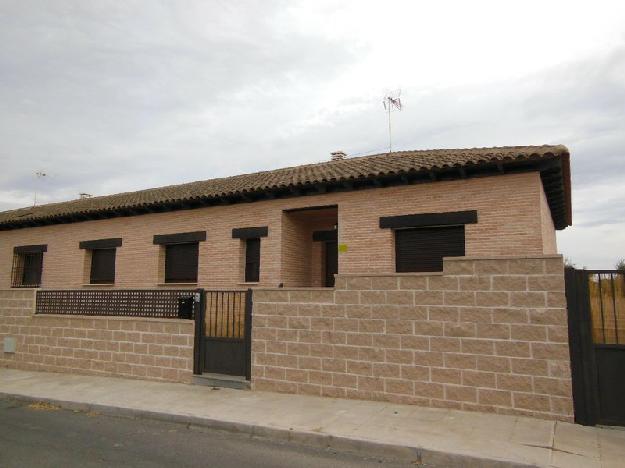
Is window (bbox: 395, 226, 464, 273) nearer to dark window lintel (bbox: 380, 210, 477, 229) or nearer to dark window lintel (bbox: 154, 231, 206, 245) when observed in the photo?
dark window lintel (bbox: 380, 210, 477, 229)

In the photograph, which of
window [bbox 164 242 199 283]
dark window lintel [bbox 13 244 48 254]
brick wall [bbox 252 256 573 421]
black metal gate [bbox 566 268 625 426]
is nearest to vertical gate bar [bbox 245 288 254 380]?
brick wall [bbox 252 256 573 421]

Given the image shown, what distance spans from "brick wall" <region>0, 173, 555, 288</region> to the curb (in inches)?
210

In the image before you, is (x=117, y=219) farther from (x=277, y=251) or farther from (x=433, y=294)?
(x=433, y=294)

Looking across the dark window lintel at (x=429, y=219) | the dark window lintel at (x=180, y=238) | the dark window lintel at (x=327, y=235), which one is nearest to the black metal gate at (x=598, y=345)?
the dark window lintel at (x=429, y=219)

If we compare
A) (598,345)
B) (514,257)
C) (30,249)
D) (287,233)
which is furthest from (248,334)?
(30,249)

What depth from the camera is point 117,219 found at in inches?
580

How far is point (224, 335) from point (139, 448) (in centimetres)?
337

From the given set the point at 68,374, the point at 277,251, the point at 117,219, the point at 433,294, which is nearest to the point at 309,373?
the point at 433,294

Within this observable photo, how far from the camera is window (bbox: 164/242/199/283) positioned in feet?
43.9

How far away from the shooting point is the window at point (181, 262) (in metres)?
13.4

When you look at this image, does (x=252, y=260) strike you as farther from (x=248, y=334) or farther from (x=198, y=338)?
(x=248, y=334)

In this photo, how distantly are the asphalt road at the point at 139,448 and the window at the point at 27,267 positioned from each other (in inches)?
432

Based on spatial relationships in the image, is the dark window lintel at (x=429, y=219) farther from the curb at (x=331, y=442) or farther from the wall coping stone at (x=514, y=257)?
the curb at (x=331, y=442)

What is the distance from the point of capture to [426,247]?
33.9 ft
